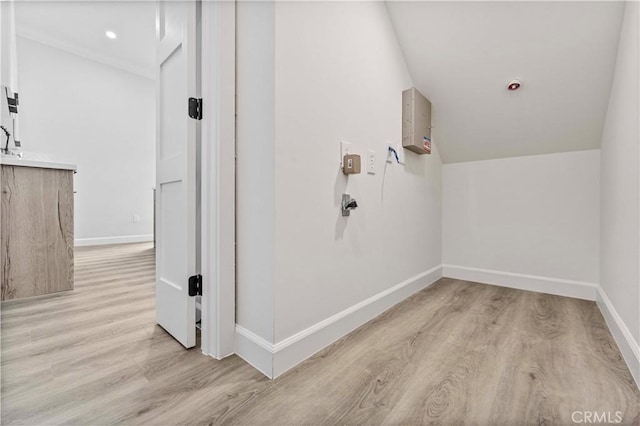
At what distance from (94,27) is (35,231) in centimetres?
322

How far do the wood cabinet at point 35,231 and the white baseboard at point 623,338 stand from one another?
3.16 meters

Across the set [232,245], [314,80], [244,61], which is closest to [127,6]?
[244,61]

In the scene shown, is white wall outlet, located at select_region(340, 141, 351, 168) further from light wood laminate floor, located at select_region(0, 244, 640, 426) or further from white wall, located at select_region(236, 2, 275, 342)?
light wood laminate floor, located at select_region(0, 244, 640, 426)

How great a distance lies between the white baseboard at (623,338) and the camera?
103 cm

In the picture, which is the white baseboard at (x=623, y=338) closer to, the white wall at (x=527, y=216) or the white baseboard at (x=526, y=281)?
the white baseboard at (x=526, y=281)

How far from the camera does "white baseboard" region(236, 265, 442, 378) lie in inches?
41.8

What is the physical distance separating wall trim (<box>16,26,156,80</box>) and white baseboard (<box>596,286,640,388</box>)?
244 inches

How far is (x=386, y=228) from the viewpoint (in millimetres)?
1776

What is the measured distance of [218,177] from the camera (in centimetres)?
117

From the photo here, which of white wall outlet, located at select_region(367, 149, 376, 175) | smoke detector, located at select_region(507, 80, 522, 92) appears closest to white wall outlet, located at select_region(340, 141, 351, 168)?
white wall outlet, located at select_region(367, 149, 376, 175)

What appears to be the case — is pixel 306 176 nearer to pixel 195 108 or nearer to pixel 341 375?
pixel 195 108

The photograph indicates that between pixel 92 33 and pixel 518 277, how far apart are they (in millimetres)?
5757

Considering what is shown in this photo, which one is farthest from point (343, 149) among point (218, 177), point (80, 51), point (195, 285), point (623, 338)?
point (80, 51)

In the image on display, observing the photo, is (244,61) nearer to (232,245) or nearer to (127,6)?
(232,245)
